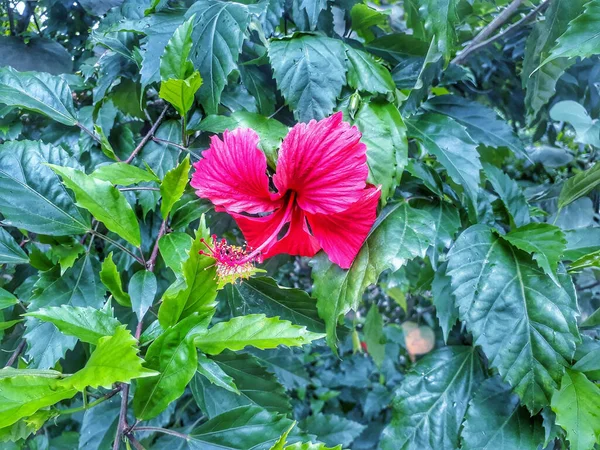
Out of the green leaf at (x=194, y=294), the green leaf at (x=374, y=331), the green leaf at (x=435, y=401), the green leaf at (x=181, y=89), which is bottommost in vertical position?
the green leaf at (x=374, y=331)

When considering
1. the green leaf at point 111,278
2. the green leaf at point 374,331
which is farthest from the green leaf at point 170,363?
the green leaf at point 374,331

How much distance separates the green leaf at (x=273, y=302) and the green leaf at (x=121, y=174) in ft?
0.63

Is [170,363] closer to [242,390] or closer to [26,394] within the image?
[26,394]

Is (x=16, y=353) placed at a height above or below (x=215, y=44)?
below

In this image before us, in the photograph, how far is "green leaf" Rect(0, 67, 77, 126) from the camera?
25.3 inches

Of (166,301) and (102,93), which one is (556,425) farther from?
(102,93)

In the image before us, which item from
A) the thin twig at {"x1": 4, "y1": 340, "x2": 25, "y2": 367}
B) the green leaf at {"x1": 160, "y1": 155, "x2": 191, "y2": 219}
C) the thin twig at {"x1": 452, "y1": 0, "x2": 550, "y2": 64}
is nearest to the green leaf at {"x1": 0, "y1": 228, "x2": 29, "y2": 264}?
the thin twig at {"x1": 4, "y1": 340, "x2": 25, "y2": 367}

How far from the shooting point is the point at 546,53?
0.73 meters

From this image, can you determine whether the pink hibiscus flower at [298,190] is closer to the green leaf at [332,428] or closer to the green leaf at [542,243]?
the green leaf at [542,243]

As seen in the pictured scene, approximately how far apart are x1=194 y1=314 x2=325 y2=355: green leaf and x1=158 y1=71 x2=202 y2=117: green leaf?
0.28m

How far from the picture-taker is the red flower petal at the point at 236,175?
0.55 metres

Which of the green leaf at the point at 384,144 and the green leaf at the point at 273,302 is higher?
the green leaf at the point at 384,144

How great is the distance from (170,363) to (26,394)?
12 centimetres

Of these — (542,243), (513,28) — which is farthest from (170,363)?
(513,28)
